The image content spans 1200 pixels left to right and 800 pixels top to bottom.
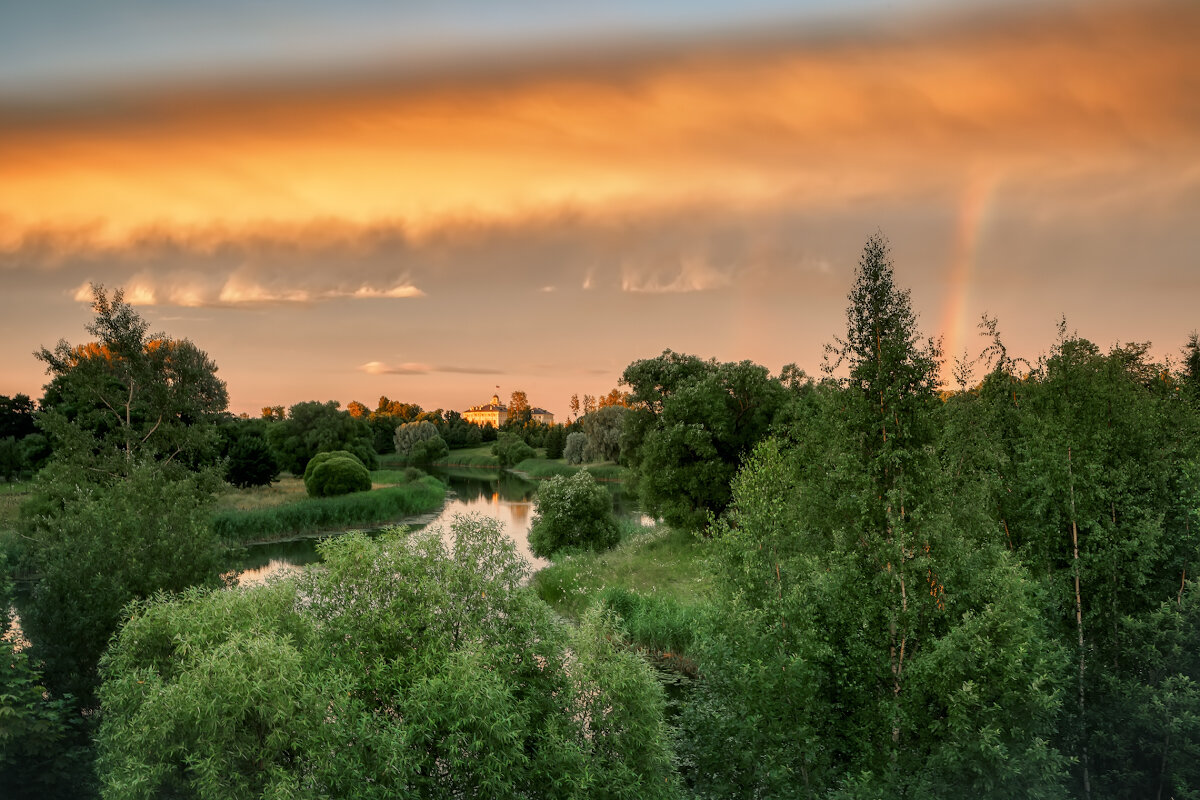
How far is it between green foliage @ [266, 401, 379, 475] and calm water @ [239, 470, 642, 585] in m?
13.2

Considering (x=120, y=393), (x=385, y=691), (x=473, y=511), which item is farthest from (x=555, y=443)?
(x=385, y=691)

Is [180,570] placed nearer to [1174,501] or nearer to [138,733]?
[138,733]

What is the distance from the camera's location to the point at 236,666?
11273 mm

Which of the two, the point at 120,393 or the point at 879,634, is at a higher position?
the point at 120,393

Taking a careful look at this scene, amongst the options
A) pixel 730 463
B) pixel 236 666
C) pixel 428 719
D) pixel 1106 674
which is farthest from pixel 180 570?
pixel 730 463

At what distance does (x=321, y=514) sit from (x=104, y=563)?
121 ft

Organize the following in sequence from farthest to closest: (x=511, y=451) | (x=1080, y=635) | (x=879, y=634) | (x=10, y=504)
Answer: (x=511, y=451)
(x=10, y=504)
(x=1080, y=635)
(x=879, y=634)

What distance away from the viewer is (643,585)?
34.5 meters

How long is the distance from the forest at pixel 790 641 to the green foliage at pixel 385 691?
6 centimetres

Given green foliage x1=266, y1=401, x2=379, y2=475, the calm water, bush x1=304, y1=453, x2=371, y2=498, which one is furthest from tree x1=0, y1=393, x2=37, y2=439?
the calm water

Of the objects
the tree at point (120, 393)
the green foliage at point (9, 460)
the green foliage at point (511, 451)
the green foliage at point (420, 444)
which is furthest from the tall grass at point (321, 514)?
the green foliage at point (420, 444)

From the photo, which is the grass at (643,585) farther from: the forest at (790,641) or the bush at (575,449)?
the bush at (575,449)

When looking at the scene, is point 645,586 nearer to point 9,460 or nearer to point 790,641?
point 790,641

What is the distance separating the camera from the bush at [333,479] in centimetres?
6222
